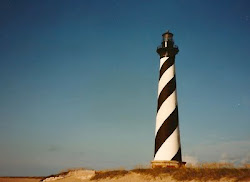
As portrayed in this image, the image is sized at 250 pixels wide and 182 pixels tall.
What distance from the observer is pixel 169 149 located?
17.3 m

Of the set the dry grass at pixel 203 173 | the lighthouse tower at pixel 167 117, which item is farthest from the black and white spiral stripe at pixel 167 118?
the dry grass at pixel 203 173

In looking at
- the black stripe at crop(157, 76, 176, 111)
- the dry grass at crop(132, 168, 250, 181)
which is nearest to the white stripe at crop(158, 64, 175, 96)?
the black stripe at crop(157, 76, 176, 111)

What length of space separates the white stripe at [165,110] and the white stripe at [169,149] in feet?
Result: 3.83

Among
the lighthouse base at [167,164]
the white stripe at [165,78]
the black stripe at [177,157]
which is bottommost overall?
the lighthouse base at [167,164]

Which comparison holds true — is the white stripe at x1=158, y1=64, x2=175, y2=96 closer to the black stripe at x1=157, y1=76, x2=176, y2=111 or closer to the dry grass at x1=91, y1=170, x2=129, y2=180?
the black stripe at x1=157, y1=76, x2=176, y2=111

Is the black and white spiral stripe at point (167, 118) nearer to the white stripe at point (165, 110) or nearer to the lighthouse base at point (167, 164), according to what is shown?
the white stripe at point (165, 110)

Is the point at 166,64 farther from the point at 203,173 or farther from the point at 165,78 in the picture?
the point at 203,173

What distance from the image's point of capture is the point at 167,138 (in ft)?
57.4

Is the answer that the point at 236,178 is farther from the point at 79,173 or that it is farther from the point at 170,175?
the point at 79,173

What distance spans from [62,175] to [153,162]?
646 cm

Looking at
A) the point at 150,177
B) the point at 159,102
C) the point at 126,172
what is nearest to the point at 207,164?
the point at 150,177

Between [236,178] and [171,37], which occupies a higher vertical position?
[171,37]

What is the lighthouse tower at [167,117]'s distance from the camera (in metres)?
17.3

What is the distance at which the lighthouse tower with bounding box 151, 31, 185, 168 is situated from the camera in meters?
17.3
